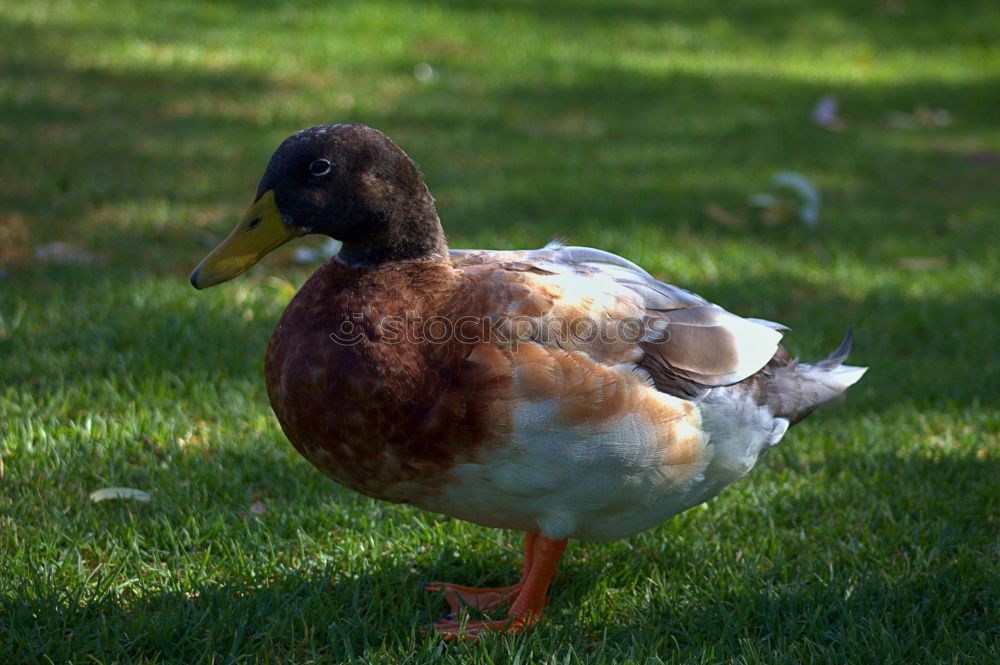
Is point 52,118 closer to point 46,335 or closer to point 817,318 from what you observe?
point 46,335

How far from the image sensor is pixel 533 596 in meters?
2.58

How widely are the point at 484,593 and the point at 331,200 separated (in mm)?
1136

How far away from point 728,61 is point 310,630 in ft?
24.9

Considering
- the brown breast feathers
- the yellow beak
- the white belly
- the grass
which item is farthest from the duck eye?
the grass

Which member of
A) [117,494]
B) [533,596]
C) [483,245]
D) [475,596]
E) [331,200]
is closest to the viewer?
[331,200]

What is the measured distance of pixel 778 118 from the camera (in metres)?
7.66

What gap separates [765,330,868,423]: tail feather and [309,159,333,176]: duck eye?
129 centimetres

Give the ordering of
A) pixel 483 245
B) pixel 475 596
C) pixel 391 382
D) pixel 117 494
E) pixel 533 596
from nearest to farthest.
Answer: pixel 391 382
pixel 533 596
pixel 475 596
pixel 117 494
pixel 483 245

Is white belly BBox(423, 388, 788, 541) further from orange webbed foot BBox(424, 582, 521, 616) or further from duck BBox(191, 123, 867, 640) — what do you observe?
orange webbed foot BBox(424, 582, 521, 616)

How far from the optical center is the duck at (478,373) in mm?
2309

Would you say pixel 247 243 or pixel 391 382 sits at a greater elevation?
pixel 247 243

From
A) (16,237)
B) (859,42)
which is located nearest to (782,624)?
(16,237)

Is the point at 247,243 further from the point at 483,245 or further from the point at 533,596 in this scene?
the point at 483,245

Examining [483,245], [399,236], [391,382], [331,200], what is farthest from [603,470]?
[483,245]
